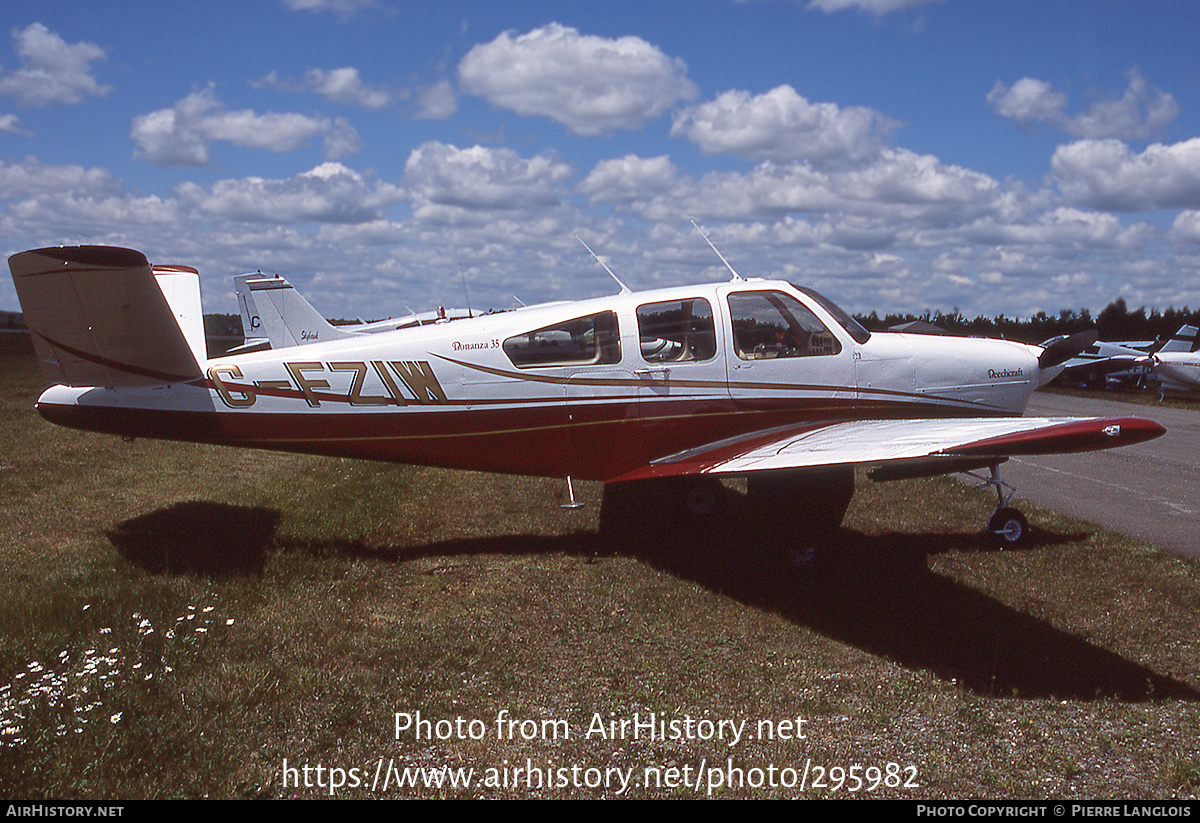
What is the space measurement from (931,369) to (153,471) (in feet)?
35.8

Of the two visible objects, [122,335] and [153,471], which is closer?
[122,335]

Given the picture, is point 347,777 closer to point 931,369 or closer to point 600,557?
point 600,557

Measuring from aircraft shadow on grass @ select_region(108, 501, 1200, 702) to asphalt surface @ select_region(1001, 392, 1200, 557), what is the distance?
4.39 feet

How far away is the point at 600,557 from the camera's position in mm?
7562

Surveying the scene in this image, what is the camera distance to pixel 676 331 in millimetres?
7266

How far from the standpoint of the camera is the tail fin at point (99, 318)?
249 inches

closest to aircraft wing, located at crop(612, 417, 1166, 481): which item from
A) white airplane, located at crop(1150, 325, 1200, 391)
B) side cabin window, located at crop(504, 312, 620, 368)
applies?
side cabin window, located at crop(504, 312, 620, 368)

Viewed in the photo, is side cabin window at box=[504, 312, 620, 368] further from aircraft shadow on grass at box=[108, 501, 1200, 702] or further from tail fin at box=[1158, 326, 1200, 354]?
tail fin at box=[1158, 326, 1200, 354]

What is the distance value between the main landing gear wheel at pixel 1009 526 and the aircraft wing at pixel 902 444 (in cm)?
69

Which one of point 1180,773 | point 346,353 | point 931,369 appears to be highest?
point 346,353

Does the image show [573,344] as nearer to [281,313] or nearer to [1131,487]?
[1131,487]

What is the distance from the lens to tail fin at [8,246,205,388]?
633 centimetres

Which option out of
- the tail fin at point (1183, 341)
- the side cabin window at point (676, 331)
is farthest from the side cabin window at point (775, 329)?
the tail fin at point (1183, 341)
